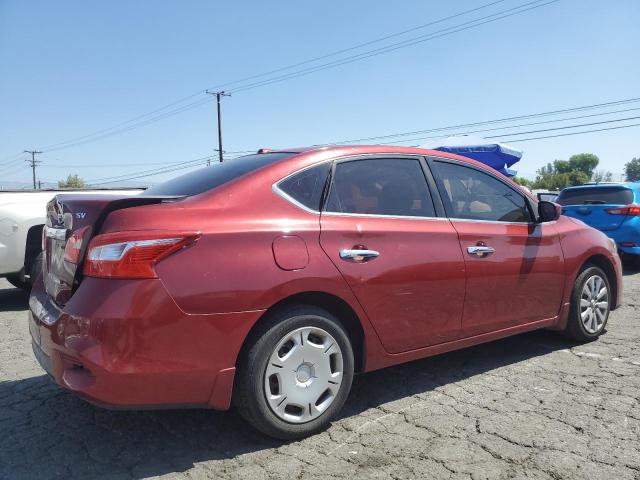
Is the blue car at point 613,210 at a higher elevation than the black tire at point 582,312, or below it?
higher

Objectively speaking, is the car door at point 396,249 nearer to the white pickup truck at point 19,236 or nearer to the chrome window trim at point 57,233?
the chrome window trim at point 57,233

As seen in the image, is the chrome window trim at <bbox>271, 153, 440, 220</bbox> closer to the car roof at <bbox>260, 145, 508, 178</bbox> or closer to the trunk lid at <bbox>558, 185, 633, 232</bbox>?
the car roof at <bbox>260, 145, 508, 178</bbox>

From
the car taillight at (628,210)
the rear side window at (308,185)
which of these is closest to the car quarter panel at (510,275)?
the rear side window at (308,185)

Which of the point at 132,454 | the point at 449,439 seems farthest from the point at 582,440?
the point at 132,454

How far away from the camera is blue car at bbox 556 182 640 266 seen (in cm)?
847

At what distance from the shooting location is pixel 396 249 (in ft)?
10.4

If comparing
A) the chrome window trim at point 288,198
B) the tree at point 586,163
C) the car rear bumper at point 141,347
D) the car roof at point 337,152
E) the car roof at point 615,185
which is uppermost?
the tree at point 586,163

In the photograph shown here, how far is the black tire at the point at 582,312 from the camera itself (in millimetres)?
4379

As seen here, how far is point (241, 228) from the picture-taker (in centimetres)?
266

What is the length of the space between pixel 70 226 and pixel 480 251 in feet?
8.19

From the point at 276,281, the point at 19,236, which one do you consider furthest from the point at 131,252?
the point at 19,236

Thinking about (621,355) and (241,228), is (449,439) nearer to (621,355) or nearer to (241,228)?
(241,228)

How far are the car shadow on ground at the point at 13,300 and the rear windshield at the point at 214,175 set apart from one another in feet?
13.1

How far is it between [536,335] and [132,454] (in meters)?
3.65
